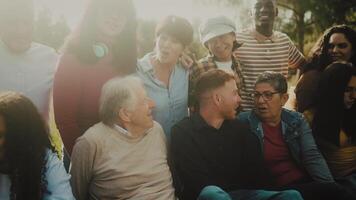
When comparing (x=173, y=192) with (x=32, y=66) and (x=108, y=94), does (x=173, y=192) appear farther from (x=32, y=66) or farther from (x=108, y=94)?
(x=32, y=66)

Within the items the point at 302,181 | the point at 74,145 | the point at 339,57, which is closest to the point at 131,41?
the point at 74,145

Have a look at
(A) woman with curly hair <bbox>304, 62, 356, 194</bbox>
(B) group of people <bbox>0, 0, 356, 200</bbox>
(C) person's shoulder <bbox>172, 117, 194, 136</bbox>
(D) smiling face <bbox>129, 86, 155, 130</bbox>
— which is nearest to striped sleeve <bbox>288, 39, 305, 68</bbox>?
(B) group of people <bbox>0, 0, 356, 200</bbox>

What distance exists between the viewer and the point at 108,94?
4305 mm

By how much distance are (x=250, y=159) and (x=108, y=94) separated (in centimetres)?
127

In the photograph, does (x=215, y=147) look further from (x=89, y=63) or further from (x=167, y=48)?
(x=89, y=63)

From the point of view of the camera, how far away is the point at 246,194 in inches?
172

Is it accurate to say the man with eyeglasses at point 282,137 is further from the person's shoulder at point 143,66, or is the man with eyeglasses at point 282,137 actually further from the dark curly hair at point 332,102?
the person's shoulder at point 143,66

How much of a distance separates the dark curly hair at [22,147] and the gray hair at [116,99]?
2.15 feet

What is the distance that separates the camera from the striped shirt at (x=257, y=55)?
227 inches

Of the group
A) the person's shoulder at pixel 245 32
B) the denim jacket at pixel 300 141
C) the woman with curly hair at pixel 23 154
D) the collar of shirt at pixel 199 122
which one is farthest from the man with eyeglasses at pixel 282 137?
the woman with curly hair at pixel 23 154

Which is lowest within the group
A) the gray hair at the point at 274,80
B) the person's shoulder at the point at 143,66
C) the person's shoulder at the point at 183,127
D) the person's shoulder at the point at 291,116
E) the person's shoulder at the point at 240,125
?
the person's shoulder at the point at 291,116

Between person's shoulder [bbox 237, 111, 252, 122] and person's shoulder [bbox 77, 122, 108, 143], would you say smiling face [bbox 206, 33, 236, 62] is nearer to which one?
person's shoulder [bbox 237, 111, 252, 122]

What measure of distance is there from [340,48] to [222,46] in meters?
1.38

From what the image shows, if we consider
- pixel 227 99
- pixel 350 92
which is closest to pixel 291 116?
pixel 350 92
